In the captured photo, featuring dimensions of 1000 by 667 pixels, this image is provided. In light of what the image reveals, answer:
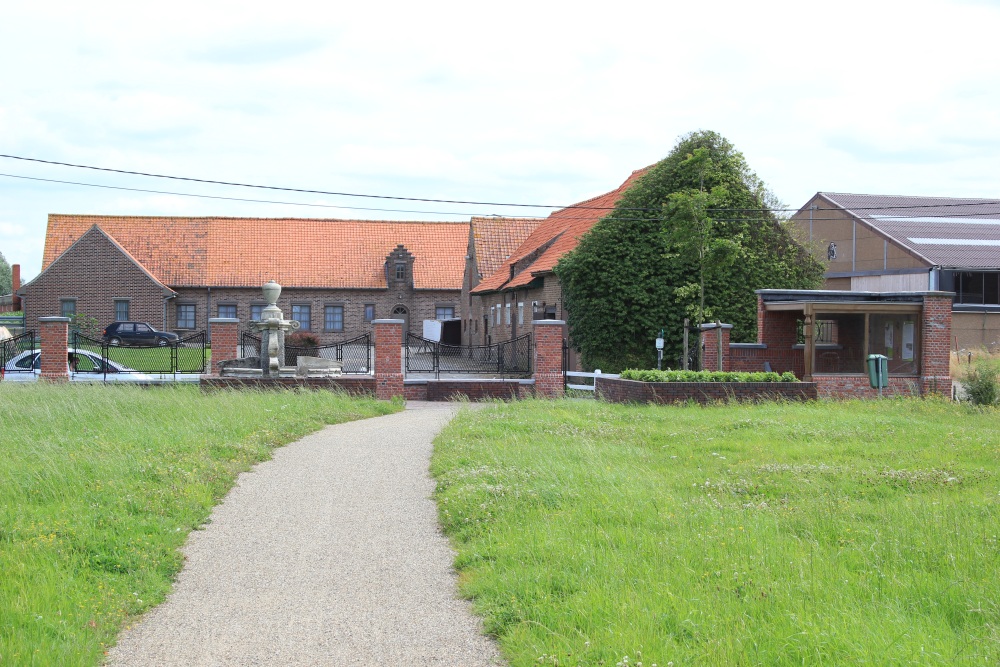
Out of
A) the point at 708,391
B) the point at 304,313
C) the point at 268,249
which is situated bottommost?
the point at 708,391

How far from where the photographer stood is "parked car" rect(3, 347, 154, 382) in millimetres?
25953

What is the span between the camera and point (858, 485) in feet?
33.4

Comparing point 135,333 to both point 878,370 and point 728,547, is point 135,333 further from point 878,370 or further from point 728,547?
point 728,547

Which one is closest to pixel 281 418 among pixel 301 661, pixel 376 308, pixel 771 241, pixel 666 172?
pixel 301 661

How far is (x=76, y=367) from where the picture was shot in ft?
88.1

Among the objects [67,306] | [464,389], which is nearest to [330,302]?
[67,306]

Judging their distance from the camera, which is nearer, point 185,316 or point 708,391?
point 708,391

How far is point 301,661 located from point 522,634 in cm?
129

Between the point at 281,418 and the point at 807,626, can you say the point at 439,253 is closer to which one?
the point at 281,418

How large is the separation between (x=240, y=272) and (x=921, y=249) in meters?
36.5

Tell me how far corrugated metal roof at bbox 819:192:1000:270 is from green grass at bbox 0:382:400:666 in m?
38.7

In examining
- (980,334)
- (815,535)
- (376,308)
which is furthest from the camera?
(376,308)

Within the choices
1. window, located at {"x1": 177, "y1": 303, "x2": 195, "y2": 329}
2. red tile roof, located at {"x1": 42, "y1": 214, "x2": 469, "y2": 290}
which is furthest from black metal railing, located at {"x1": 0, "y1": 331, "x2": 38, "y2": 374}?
red tile roof, located at {"x1": 42, "y1": 214, "x2": 469, "y2": 290}

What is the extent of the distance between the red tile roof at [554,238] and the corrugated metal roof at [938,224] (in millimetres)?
17811
